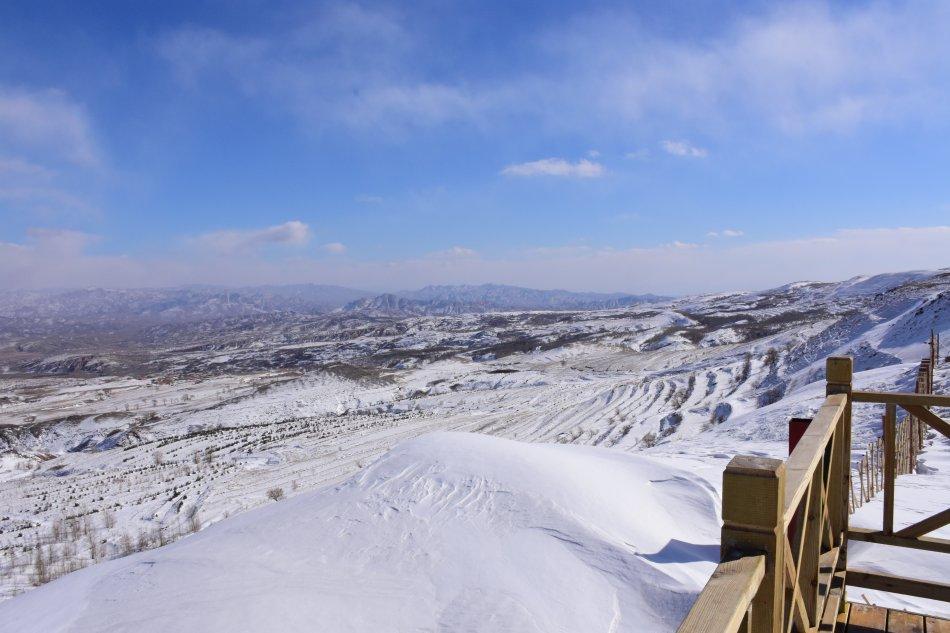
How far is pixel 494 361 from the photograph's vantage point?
56438 millimetres

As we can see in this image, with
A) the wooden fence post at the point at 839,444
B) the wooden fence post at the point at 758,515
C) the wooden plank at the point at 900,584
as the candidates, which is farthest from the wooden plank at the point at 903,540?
the wooden fence post at the point at 758,515

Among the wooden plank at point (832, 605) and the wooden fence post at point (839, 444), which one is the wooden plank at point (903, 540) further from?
the wooden plank at point (832, 605)

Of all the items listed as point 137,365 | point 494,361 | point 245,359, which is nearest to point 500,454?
point 494,361

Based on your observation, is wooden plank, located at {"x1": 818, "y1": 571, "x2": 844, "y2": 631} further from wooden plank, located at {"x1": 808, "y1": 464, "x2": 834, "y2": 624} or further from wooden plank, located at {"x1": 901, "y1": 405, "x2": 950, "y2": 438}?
wooden plank, located at {"x1": 901, "y1": 405, "x2": 950, "y2": 438}

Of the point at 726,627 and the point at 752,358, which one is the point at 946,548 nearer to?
the point at 726,627

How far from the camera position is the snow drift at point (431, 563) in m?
4.25

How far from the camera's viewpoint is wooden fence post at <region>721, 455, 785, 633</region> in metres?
1.36

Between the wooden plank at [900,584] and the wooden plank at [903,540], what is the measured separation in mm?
232

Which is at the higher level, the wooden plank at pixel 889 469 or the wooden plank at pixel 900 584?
the wooden plank at pixel 889 469

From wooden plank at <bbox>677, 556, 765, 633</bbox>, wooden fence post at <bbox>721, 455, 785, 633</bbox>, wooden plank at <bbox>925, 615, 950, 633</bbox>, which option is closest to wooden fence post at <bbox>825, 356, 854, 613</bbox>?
wooden plank at <bbox>925, 615, 950, 633</bbox>

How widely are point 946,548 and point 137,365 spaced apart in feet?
367

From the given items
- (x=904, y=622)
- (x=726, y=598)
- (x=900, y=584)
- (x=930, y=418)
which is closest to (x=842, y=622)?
(x=904, y=622)

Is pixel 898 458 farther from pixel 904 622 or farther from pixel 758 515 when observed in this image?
pixel 758 515

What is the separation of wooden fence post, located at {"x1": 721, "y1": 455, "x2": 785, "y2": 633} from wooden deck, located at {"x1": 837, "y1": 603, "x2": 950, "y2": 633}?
2.93 metres
